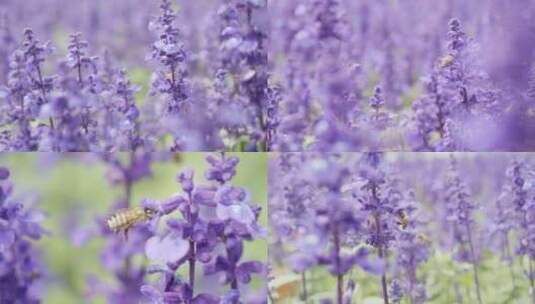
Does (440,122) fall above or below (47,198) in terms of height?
above

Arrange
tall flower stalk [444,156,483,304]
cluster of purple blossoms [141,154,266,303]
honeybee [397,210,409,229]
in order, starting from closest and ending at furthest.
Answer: cluster of purple blossoms [141,154,266,303]
honeybee [397,210,409,229]
tall flower stalk [444,156,483,304]

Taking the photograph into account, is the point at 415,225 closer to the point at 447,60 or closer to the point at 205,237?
the point at 447,60

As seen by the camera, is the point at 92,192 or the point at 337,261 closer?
the point at 337,261

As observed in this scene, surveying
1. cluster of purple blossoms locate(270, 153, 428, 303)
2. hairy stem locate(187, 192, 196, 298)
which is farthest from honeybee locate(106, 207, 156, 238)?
cluster of purple blossoms locate(270, 153, 428, 303)

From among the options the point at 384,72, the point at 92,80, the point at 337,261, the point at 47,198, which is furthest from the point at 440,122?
the point at 47,198

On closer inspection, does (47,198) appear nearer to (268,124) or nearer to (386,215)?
(268,124)

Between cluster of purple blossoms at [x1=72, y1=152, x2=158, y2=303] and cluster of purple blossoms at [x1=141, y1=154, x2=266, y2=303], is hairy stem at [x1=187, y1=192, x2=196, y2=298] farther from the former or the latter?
cluster of purple blossoms at [x1=72, y1=152, x2=158, y2=303]
